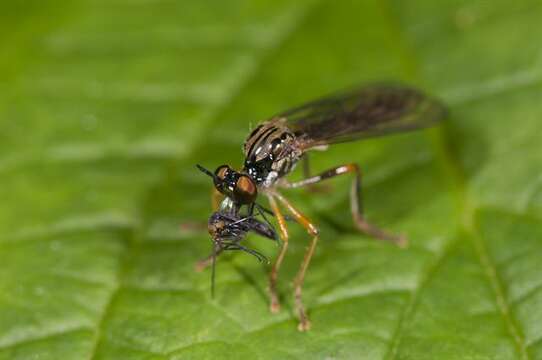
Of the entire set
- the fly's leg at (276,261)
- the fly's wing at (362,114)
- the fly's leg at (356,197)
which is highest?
the fly's wing at (362,114)

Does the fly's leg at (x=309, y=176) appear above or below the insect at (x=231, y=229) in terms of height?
above

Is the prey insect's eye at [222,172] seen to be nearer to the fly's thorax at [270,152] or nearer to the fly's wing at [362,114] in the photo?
the fly's thorax at [270,152]

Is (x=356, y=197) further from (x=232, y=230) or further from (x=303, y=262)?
(x=232, y=230)

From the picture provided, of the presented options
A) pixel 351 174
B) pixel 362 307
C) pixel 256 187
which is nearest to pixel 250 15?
pixel 351 174

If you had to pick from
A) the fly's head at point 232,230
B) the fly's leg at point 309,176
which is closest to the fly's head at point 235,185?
the fly's head at point 232,230

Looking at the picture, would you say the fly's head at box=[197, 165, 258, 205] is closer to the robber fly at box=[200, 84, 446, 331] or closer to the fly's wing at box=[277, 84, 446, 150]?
the robber fly at box=[200, 84, 446, 331]

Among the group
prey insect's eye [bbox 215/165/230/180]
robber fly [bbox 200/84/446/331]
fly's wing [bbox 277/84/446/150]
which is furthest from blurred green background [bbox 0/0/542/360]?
prey insect's eye [bbox 215/165/230/180]

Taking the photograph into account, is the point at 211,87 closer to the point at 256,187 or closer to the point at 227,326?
the point at 256,187

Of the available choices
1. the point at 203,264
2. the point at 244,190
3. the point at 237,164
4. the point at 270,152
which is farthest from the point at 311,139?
the point at 203,264
